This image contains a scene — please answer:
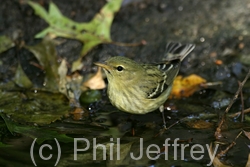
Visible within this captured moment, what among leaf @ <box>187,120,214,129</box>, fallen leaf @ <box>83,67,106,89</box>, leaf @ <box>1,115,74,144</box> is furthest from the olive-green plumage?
leaf @ <box>1,115,74,144</box>

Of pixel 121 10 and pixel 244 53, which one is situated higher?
pixel 121 10

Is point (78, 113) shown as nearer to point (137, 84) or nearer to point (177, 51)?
point (137, 84)

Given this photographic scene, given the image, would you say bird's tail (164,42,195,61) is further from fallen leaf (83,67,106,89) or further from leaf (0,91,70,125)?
leaf (0,91,70,125)

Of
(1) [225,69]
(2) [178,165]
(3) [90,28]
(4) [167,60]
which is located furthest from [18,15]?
(2) [178,165]

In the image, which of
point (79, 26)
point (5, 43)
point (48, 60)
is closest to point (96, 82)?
point (48, 60)

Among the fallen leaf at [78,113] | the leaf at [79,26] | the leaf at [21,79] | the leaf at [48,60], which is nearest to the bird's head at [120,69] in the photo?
the fallen leaf at [78,113]

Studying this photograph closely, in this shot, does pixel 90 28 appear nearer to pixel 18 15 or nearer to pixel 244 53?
pixel 18 15
